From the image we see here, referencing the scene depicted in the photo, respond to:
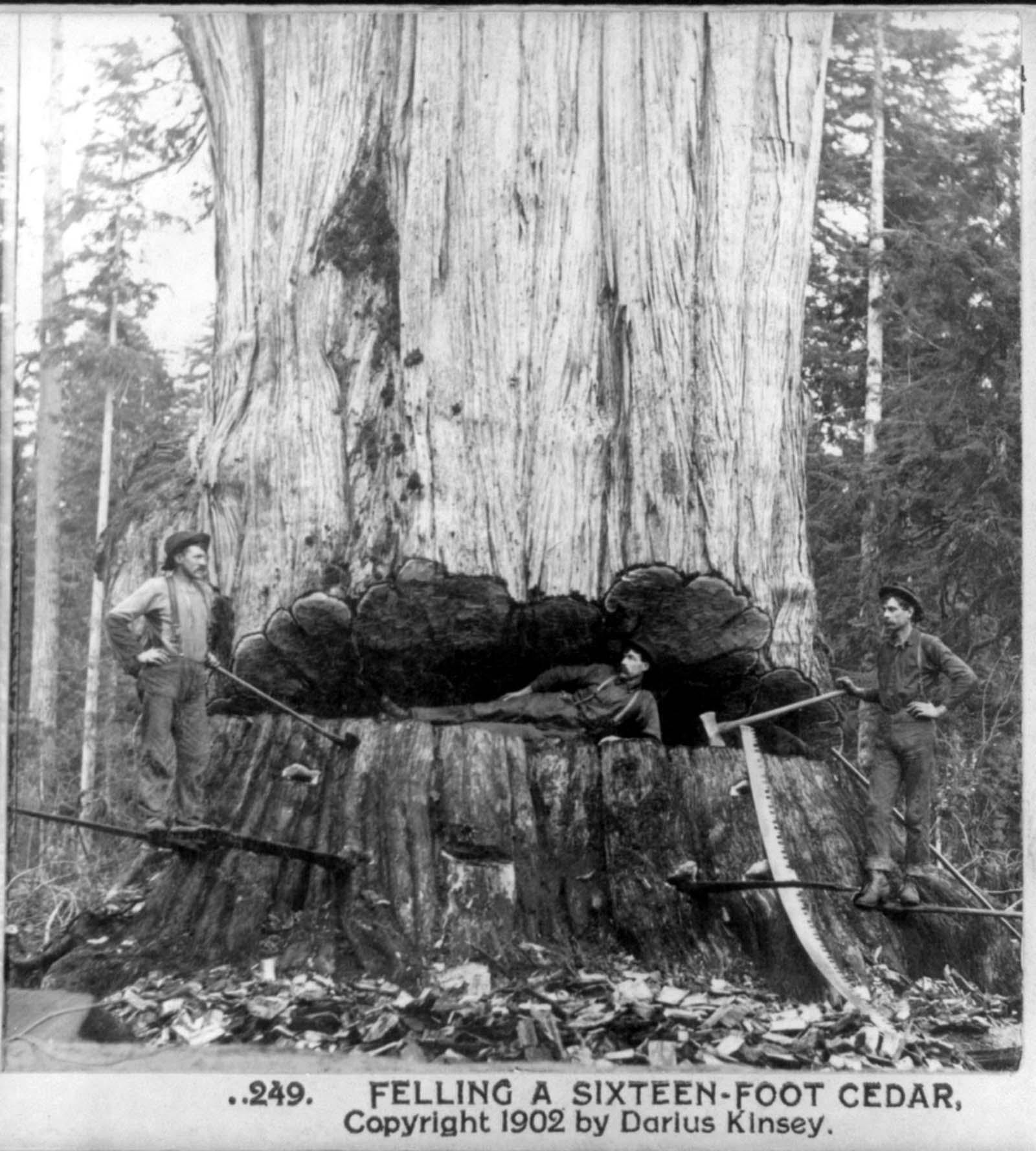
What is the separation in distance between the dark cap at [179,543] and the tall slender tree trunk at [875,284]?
2911 millimetres

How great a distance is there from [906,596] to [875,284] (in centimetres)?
141

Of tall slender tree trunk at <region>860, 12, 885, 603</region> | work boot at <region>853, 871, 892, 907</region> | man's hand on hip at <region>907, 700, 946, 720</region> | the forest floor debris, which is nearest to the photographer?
the forest floor debris

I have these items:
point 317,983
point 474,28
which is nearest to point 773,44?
point 474,28

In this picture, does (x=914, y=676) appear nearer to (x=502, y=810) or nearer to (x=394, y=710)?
(x=502, y=810)

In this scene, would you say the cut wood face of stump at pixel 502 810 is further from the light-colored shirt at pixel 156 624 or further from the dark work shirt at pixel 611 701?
the light-colored shirt at pixel 156 624

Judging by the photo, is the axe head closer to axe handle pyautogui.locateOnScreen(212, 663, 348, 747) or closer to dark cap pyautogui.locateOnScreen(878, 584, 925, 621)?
dark cap pyautogui.locateOnScreen(878, 584, 925, 621)

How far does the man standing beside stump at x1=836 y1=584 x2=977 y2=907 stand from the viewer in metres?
5.68

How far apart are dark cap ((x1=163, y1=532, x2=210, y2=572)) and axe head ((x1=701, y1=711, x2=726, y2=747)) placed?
2.29 m

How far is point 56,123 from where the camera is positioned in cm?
586

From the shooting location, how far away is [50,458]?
578 cm

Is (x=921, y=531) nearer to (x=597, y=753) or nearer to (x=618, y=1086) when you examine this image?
(x=597, y=753)

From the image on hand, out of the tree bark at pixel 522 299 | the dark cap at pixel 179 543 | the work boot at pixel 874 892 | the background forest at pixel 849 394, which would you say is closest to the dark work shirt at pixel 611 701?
the tree bark at pixel 522 299

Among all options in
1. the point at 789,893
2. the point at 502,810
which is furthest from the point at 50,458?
the point at 789,893

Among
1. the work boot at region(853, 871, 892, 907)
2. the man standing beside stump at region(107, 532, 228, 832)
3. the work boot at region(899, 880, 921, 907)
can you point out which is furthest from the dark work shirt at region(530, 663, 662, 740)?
the man standing beside stump at region(107, 532, 228, 832)
